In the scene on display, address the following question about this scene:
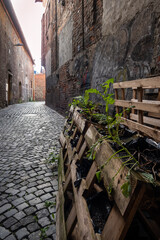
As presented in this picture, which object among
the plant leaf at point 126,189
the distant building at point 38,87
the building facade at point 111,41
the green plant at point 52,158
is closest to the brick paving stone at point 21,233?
the plant leaf at point 126,189

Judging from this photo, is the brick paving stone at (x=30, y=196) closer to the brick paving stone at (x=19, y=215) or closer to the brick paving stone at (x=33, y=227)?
the brick paving stone at (x=19, y=215)

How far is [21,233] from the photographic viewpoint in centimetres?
171

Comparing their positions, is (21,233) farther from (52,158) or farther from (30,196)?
(52,158)

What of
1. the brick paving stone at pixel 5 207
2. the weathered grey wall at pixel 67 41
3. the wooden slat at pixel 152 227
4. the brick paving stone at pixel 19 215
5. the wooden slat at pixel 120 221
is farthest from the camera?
the weathered grey wall at pixel 67 41

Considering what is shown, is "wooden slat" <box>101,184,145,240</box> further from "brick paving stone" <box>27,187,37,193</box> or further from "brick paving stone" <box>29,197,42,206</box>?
"brick paving stone" <box>27,187,37,193</box>

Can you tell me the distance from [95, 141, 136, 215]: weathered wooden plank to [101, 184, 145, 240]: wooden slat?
1.1 inches

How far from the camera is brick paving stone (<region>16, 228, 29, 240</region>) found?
A: 167 cm

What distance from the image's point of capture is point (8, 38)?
14.3 metres

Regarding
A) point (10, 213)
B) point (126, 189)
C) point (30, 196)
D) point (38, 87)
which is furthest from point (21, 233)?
point (38, 87)

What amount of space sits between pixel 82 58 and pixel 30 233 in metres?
5.53

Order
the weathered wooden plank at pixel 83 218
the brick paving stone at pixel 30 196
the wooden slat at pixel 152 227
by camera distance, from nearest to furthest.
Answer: the weathered wooden plank at pixel 83 218 → the wooden slat at pixel 152 227 → the brick paving stone at pixel 30 196

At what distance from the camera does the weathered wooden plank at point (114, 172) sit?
865 mm

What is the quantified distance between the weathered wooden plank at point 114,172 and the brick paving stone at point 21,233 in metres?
1.05

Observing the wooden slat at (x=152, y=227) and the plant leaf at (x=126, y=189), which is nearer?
the plant leaf at (x=126, y=189)
